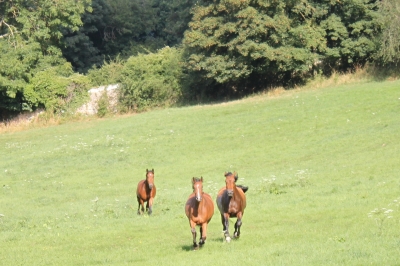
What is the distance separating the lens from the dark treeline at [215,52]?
5559cm

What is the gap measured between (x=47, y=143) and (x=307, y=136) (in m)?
Answer: 18.8

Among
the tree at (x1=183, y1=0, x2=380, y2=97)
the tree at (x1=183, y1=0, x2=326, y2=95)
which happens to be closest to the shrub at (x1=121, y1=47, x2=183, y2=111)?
the tree at (x1=183, y1=0, x2=380, y2=97)

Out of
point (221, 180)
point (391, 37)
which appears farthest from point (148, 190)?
point (391, 37)

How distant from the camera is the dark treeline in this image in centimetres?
5559

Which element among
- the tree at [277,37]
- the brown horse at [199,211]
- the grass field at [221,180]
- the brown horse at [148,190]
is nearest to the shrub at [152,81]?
the tree at [277,37]

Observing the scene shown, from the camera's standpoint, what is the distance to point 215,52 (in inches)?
2266

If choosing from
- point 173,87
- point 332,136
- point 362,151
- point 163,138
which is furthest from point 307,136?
point 173,87

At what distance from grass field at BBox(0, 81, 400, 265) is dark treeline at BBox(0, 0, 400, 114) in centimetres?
412

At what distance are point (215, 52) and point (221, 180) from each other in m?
28.6

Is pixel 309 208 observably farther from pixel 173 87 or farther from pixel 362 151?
pixel 173 87

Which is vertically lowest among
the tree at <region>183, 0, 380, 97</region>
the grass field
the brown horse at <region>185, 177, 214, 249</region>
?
the grass field

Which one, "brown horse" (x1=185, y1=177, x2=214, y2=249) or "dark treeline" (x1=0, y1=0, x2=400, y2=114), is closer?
"brown horse" (x1=185, y1=177, x2=214, y2=249)

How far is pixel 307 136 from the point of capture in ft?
128

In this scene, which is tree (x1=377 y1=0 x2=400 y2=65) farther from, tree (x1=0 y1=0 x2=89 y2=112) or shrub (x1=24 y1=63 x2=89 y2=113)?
tree (x1=0 y1=0 x2=89 y2=112)
